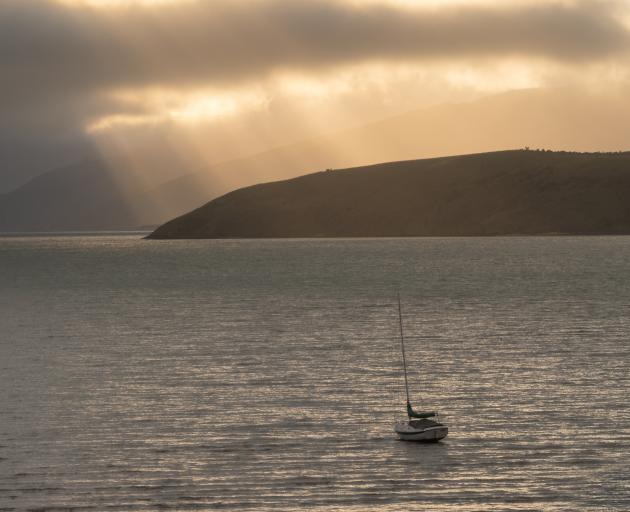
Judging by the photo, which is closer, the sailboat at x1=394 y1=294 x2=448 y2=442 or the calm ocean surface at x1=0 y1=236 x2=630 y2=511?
the calm ocean surface at x1=0 y1=236 x2=630 y2=511

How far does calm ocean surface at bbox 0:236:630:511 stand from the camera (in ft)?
105

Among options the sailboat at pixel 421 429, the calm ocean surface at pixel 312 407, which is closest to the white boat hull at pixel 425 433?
the sailboat at pixel 421 429

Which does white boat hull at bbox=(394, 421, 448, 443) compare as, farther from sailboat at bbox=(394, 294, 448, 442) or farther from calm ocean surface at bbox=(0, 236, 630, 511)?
calm ocean surface at bbox=(0, 236, 630, 511)

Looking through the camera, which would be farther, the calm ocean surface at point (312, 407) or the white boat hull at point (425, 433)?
the white boat hull at point (425, 433)

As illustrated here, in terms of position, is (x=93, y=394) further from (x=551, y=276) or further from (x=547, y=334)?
(x=551, y=276)

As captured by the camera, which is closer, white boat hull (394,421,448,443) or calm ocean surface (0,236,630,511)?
calm ocean surface (0,236,630,511)

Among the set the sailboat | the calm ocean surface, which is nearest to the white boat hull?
the sailboat

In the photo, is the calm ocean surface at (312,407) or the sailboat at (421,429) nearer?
the calm ocean surface at (312,407)

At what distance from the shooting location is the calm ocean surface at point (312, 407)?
31906 millimetres

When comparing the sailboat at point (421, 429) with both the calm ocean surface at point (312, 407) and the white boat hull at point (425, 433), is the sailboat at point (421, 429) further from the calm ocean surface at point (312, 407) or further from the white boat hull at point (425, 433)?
the calm ocean surface at point (312, 407)

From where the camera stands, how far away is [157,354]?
65250mm

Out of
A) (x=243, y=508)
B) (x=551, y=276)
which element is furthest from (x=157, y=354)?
(x=551, y=276)

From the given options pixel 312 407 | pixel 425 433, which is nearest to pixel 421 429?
pixel 425 433

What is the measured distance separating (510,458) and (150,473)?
12.4 metres
